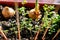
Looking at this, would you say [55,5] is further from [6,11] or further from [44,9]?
[6,11]

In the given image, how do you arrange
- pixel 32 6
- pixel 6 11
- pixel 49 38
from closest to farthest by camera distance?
pixel 49 38 → pixel 6 11 → pixel 32 6

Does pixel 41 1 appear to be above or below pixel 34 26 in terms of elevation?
above

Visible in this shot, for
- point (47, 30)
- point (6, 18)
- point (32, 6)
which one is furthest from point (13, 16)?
point (47, 30)

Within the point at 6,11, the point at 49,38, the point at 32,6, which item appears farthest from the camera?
the point at 32,6

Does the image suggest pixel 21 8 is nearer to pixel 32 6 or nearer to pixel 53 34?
pixel 32 6

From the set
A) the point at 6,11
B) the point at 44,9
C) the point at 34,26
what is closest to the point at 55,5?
the point at 44,9

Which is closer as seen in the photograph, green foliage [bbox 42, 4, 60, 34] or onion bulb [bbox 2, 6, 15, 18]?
green foliage [bbox 42, 4, 60, 34]

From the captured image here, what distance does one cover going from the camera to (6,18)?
117 cm

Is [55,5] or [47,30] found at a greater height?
[55,5]

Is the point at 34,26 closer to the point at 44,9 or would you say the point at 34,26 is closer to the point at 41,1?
the point at 44,9

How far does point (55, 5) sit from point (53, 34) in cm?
26

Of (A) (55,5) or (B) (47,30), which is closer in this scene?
(B) (47,30)

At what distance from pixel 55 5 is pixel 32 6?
0.55 ft

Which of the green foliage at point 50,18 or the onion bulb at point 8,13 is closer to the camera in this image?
the green foliage at point 50,18
